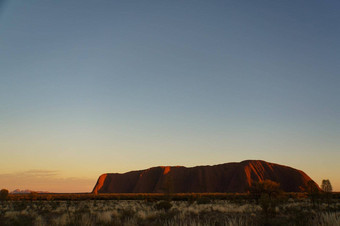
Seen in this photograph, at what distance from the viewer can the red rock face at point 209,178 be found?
345ft

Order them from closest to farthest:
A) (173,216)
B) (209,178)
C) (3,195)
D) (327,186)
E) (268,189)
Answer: (173,216), (327,186), (268,189), (3,195), (209,178)

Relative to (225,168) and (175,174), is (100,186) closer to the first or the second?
(175,174)

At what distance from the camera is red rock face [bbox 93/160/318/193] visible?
10525 cm

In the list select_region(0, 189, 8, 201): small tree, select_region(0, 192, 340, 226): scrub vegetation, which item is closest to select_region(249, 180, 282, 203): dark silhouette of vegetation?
select_region(0, 192, 340, 226): scrub vegetation

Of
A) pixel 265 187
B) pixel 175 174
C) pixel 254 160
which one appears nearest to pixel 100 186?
pixel 175 174

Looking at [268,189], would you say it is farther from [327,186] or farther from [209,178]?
[209,178]

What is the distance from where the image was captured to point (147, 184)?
133 m

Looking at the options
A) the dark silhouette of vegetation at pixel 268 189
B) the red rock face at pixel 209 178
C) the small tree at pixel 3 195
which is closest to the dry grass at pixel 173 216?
the dark silhouette of vegetation at pixel 268 189

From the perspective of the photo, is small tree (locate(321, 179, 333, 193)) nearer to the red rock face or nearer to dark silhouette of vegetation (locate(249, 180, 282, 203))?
dark silhouette of vegetation (locate(249, 180, 282, 203))

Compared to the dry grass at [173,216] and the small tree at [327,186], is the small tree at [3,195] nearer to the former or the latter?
the dry grass at [173,216]

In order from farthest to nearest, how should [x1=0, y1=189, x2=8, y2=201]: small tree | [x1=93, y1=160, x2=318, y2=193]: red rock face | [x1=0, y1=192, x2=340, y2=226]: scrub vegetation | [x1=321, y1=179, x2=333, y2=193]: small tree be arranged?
1. [x1=93, y1=160, x2=318, y2=193]: red rock face
2. [x1=0, y1=189, x2=8, y2=201]: small tree
3. [x1=321, y1=179, x2=333, y2=193]: small tree
4. [x1=0, y1=192, x2=340, y2=226]: scrub vegetation

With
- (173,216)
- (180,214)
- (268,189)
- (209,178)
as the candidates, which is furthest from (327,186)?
(209,178)

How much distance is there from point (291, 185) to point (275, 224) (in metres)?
107

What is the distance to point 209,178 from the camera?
390ft
